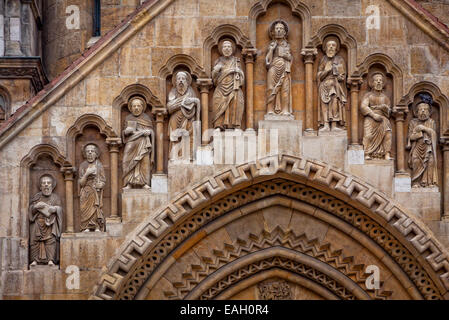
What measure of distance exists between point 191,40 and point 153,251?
2.97 meters

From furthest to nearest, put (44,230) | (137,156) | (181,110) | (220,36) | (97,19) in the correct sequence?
(97,19), (220,36), (181,110), (137,156), (44,230)

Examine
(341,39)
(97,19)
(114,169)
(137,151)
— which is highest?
(97,19)

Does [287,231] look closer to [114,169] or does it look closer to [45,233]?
[114,169]

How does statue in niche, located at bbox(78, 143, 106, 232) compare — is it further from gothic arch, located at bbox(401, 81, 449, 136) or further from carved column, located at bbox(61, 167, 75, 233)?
gothic arch, located at bbox(401, 81, 449, 136)

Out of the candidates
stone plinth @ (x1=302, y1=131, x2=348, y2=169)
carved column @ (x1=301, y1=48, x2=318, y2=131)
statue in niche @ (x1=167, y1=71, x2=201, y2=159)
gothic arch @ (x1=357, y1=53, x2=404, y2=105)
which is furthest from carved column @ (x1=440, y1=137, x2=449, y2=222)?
statue in niche @ (x1=167, y1=71, x2=201, y2=159)

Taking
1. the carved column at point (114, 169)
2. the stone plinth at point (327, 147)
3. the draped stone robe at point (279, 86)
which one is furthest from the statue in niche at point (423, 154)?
the carved column at point (114, 169)

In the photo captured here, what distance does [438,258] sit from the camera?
21.1 meters

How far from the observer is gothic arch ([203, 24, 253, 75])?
21.6m

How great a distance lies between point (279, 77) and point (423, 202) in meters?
2.61

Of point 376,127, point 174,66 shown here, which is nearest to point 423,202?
point 376,127

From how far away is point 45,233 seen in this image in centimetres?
2120

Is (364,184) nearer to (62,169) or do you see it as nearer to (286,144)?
(286,144)

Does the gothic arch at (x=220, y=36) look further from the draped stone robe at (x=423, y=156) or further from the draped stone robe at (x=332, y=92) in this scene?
the draped stone robe at (x=423, y=156)
